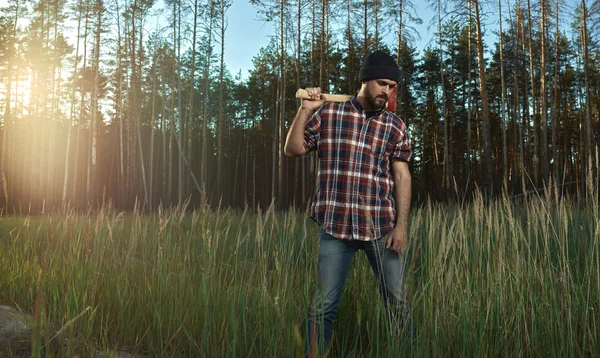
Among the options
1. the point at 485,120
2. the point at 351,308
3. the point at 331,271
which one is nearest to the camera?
the point at 331,271

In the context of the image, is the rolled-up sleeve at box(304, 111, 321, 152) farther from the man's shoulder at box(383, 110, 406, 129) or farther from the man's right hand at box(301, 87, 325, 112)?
the man's shoulder at box(383, 110, 406, 129)

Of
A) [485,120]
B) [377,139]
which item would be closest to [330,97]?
[377,139]

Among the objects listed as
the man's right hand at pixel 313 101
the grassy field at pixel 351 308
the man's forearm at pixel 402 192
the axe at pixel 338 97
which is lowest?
the grassy field at pixel 351 308

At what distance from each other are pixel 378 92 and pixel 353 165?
493mm

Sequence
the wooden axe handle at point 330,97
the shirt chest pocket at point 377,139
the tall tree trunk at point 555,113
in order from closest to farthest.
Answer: the wooden axe handle at point 330,97, the shirt chest pocket at point 377,139, the tall tree trunk at point 555,113

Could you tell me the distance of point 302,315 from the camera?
272 cm

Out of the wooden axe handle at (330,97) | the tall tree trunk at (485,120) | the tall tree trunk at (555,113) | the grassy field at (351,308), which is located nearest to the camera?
the grassy field at (351,308)

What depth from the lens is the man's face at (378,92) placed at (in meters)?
2.76

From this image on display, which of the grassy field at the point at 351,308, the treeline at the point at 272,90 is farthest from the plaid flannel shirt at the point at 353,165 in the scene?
the treeline at the point at 272,90

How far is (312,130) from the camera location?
2920 millimetres

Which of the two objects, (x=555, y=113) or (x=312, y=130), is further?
(x=555, y=113)

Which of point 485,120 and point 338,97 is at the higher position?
point 485,120

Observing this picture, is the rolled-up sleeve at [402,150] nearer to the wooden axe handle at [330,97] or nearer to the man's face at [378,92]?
the man's face at [378,92]

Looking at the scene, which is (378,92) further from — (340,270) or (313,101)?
(340,270)
